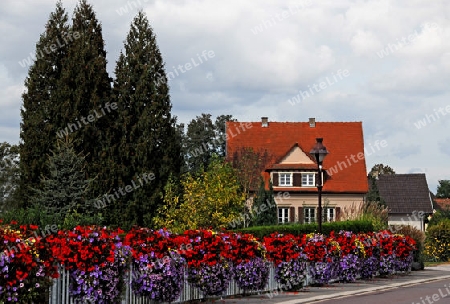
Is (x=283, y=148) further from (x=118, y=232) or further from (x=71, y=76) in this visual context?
(x=118, y=232)

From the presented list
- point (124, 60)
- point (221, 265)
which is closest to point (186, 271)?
point (221, 265)

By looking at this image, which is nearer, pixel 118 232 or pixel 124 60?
pixel 118 232

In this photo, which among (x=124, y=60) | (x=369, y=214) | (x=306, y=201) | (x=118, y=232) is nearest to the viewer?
(x=118, y=232)

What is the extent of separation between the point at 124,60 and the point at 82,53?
13.2 ft

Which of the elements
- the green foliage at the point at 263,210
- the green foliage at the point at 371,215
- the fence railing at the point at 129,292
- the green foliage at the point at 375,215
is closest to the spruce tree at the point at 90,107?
the green foliage at the point at 263,210

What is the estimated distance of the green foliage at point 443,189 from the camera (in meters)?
151

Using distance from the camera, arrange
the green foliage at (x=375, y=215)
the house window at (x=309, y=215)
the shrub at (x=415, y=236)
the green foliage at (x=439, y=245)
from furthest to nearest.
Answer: the house window at (x=309, y=215) < the green foliage at (x=439, y=245) < the green foliage at (x=375, y=215) < the shrub at (x=415, y=236)

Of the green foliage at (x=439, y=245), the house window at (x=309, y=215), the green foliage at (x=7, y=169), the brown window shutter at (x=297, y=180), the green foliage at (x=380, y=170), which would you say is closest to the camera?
the green foliage at (x=439, y=245)

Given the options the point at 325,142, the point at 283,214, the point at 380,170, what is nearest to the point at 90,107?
the point at 283,214

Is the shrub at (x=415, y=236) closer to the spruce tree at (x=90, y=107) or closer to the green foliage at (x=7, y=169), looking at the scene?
the spruce tree at (x=90, y=107)

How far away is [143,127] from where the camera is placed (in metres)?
49.8

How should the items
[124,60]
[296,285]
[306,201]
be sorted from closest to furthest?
1. [296,285]
2. [124,60]
3. [306,201]

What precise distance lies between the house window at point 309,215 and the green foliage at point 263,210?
837 cm

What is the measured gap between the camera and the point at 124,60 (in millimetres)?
51125
